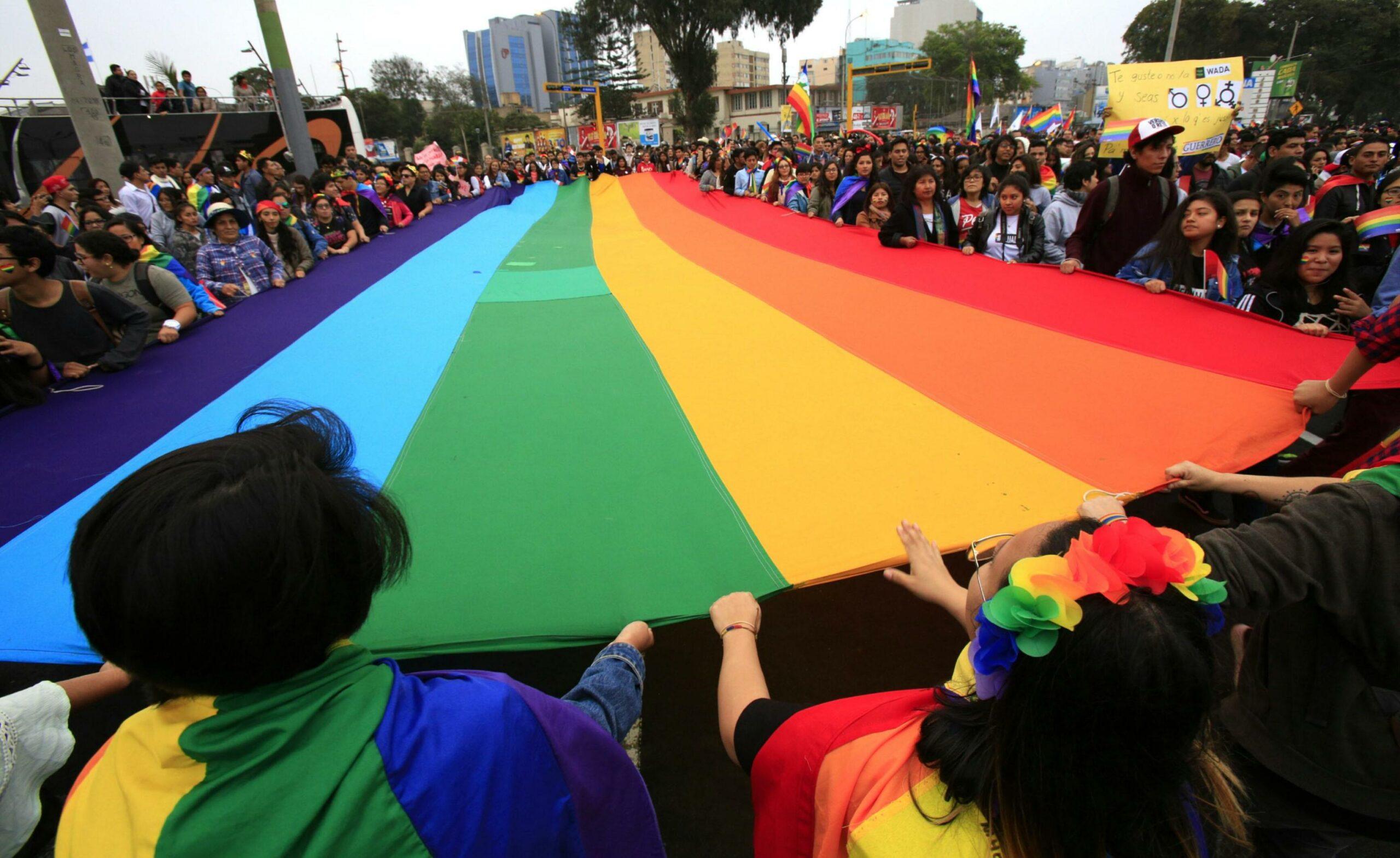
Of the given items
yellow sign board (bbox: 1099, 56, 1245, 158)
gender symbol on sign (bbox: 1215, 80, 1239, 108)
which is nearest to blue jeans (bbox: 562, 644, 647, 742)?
yellow sign board (bbox: 1099, 56, 1245, 158)

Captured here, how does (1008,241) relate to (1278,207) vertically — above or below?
below

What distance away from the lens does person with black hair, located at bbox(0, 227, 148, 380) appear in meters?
2.74

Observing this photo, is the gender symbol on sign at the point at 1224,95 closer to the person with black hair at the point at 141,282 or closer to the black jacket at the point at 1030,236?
the black jacket at the point at 1030,236

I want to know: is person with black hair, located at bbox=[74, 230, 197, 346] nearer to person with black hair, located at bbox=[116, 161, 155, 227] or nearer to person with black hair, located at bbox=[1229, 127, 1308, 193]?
person with black hair, located at bbox=[116, 161, 155, 227]

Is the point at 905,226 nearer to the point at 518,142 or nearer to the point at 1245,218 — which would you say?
the point at 1245,218

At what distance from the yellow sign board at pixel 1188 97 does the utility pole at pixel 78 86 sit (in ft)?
35.9

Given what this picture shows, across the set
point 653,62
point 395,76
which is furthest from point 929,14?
point 395,76

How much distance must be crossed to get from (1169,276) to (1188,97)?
4187 mm

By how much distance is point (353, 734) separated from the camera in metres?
0.75

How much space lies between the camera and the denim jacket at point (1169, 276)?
325 centimetres

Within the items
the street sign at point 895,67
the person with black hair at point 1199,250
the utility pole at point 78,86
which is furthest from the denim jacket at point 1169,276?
the street sign at point 895,67

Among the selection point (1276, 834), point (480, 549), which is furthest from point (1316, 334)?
point (480, 549)

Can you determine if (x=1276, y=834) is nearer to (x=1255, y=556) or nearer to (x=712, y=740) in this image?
(x=1255, y=556)

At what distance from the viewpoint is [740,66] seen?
357 ft
